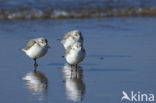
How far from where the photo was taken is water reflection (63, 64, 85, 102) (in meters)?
8.77

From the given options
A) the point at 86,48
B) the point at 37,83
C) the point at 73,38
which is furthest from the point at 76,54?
the point at 86,48

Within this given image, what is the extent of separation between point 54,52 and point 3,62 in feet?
5.33

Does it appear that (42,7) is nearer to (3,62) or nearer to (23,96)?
(3,62)

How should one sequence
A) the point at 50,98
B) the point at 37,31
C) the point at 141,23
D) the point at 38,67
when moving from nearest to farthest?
the point at 50,98
the point at 38,67
the point at 37,31
the point at 141,23

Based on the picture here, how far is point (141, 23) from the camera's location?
59.0 feet

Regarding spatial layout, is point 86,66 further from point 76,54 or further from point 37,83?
point 37,83

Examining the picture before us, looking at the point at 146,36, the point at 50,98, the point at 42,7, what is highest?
A: the point at 42,7

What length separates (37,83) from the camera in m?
9.83

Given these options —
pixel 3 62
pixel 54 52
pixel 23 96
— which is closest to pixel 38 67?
pixel 3 62

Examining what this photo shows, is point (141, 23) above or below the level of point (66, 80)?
above

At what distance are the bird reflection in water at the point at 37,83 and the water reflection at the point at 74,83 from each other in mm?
391

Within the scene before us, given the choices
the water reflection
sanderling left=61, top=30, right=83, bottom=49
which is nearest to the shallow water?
the water reflection

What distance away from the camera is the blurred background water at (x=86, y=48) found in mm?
9156

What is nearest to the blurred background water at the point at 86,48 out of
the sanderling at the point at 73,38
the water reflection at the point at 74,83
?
the water reflection at the point at 74,83
